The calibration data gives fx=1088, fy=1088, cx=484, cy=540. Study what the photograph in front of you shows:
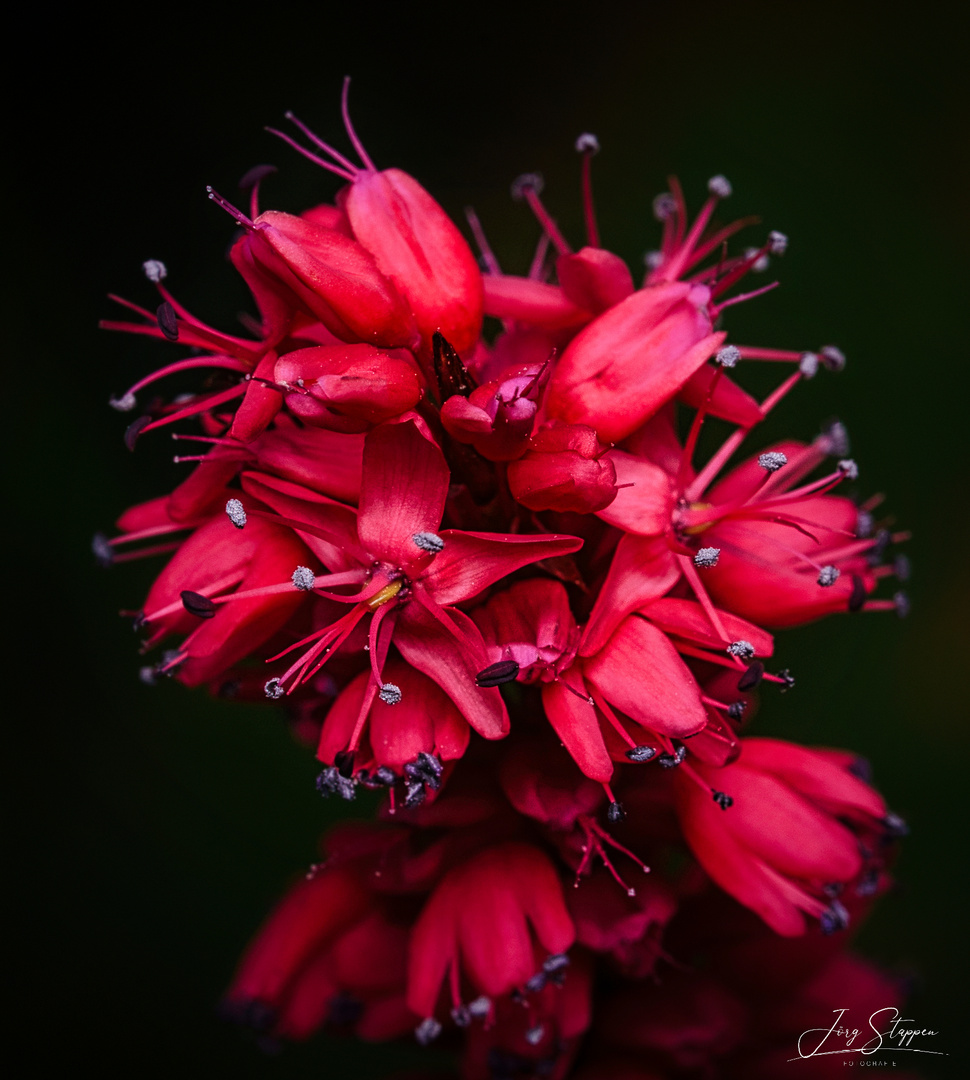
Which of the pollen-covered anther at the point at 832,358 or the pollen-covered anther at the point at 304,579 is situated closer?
the pollen-covered anther at the point at 304,579

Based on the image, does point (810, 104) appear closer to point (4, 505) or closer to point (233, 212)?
point (233, 212)

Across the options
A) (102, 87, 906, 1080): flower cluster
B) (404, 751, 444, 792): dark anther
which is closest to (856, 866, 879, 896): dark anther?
(102, 87, 906, 1080): flower cluster

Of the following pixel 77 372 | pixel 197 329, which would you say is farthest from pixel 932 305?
pixel 77 372

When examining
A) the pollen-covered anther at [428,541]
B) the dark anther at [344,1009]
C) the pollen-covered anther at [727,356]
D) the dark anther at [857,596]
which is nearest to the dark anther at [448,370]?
the pollen-covered anther at [428,541]

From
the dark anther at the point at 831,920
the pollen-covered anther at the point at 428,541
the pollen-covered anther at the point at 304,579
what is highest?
the pollen-covered anther at the point at 428,541

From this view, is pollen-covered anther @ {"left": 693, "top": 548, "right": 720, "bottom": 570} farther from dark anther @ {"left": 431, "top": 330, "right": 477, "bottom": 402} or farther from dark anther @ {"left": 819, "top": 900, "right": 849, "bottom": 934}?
dark anther @ {"left": 819, "top": 900, "right": 849, "bottom": 934}

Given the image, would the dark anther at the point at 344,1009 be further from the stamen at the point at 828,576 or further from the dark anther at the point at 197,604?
the stamen at the point at 828,576

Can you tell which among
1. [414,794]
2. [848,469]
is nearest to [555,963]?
[414,794]
